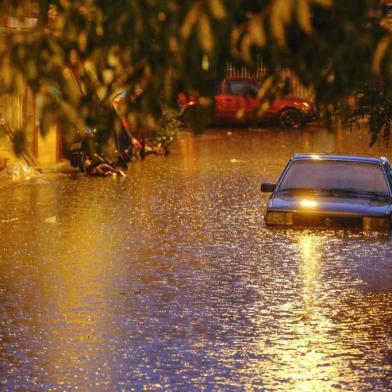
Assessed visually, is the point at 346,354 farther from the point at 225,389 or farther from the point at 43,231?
the point at 43,231

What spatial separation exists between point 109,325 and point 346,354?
79.1 inches

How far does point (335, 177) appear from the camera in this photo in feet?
62.7

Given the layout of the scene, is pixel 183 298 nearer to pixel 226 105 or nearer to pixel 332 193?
pixel 332 193

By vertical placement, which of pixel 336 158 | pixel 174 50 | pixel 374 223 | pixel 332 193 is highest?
pixel 174 50

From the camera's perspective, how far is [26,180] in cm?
2728

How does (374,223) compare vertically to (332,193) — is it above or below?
below

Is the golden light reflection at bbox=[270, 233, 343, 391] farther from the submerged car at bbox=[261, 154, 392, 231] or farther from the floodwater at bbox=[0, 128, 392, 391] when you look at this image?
the submerged car at bbox=[261, 154, 392, 231]

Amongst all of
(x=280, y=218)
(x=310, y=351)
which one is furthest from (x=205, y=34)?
(x=280, y=218)

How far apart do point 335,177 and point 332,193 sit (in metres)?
0.51

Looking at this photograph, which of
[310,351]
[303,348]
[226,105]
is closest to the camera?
[310,351]

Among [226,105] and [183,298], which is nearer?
[183,298]

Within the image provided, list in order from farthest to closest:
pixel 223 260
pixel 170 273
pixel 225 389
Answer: pixel 223 260, pixel 170 273, pixel 225 389

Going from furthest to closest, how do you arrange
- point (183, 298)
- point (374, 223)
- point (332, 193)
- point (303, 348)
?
point (332, 193)
point (374, 223)
point (183, 298)
point (303, 348)

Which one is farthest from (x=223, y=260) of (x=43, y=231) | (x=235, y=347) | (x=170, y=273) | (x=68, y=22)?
(x=68, y=22)
